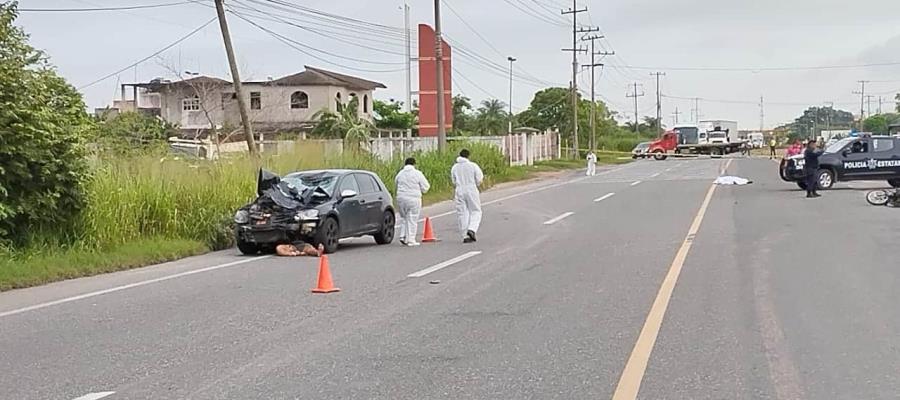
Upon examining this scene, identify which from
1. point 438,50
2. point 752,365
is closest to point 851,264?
point 752,365

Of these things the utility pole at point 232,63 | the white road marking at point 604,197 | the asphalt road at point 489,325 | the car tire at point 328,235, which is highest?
the utility pole at point 232,63

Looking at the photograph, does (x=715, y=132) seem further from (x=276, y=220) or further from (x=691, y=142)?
(x=276, y=220)

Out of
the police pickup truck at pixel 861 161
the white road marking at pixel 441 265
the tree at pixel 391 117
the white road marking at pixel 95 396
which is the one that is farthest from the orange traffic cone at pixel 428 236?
the tree at pixel 391 117

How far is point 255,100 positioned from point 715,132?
44.6m

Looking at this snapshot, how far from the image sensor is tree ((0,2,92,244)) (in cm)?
1555

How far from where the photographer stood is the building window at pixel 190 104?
6725cm

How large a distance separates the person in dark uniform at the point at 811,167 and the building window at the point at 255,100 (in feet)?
Answer: 140

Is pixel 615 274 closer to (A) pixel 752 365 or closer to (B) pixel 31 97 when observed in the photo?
(A) pixel 752 365

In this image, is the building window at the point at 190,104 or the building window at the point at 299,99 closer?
the building window at the point at 190,104

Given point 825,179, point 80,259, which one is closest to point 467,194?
point 80,259

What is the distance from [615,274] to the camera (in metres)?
13.9

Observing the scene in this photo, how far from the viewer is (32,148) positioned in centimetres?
1583

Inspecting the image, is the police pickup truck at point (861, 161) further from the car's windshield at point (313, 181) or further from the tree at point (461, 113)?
the tree at point (461, 113)

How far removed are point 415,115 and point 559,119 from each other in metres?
36.2
